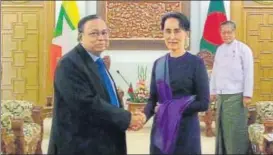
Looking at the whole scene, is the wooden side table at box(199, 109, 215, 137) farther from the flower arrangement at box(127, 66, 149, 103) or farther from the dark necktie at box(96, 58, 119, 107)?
the dark necktie at box(96, 58, 119, 107)

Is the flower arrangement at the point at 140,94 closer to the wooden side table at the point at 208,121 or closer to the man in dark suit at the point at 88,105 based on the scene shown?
the wooden side table at the point at 208,121

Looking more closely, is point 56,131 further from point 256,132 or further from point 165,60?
A: point 256,132

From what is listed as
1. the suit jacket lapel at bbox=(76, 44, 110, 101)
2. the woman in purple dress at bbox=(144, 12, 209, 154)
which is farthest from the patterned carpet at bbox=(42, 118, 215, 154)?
the suit jacket lapel at bbox=(76, 44, 110, 101)

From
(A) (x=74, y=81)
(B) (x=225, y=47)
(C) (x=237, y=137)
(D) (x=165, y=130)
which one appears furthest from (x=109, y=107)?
(C) (x=237, y=137)

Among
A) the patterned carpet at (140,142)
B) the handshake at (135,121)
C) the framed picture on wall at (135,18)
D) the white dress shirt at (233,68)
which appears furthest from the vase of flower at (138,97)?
the handshake at (135,121)

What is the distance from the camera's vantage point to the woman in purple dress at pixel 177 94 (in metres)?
2.07

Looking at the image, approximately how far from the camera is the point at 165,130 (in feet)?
6.96

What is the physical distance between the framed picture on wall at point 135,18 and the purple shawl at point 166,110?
14.8 ft

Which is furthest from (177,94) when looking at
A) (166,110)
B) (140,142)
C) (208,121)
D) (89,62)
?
(208,121)

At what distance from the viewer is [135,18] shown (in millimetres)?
6703

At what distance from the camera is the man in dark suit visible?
5.16ft

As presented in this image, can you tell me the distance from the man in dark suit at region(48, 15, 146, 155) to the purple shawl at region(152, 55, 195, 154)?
407mm

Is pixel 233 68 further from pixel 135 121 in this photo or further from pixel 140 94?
pixel 140 94

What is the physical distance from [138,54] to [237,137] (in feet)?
11.2
